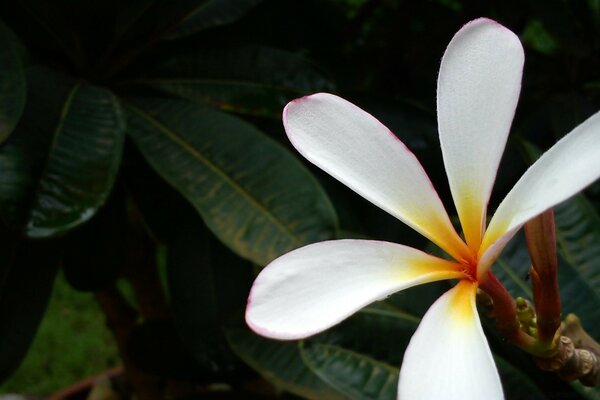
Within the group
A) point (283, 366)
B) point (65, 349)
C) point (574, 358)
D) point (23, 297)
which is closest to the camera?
point (574, 358)

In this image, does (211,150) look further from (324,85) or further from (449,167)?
(449,167)

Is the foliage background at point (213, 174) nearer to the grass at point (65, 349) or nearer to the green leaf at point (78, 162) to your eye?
the green leaf at point (78, 162)

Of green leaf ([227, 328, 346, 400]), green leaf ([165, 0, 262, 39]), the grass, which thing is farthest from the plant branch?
the grass

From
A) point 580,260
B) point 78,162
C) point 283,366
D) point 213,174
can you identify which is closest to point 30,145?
point 78,162

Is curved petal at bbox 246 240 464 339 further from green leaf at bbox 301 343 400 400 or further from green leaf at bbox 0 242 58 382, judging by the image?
green leaf at bbox 0 242 58 382

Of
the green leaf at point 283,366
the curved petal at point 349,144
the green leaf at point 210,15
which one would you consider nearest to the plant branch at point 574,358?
the curved petal at point 349,144

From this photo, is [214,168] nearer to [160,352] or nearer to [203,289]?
[203,289]

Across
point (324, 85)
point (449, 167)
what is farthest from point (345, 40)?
point (449, 167)
